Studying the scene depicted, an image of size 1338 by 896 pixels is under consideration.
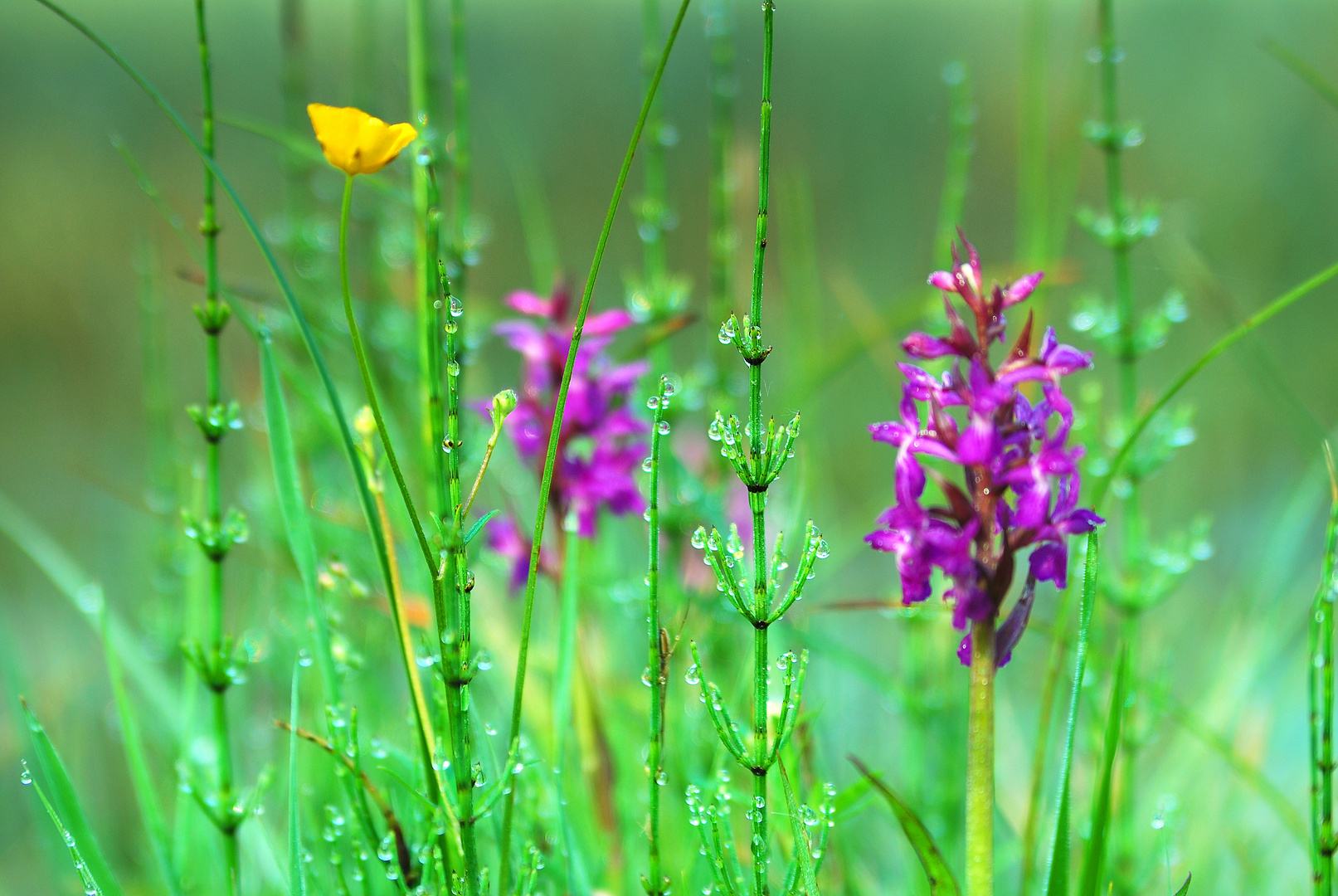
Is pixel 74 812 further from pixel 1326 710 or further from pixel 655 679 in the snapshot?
pixel 1326 710

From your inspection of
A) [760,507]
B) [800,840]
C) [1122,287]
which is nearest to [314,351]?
[760,507]

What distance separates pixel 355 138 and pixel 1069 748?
43 cm

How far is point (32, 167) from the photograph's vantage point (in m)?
2.98

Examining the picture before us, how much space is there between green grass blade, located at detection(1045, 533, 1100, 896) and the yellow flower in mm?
370

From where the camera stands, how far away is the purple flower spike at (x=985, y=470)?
445 millimetres

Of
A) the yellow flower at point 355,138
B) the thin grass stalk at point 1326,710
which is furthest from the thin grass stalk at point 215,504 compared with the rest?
the thin grass stalk at point 1326,710

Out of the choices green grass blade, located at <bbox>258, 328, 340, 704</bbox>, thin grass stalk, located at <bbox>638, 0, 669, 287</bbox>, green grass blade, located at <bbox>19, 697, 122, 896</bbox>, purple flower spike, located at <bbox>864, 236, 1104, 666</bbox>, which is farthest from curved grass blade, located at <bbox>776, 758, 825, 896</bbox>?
thin grass stalk, located at <bbox>638, 0, 669, 287</bbox>

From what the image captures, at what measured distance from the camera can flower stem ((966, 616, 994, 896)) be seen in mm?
471

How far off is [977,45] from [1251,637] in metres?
2.38

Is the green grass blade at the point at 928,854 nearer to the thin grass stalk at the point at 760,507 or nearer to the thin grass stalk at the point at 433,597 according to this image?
the thin grass stalk at the point at 760,507

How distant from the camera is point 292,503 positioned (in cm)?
59

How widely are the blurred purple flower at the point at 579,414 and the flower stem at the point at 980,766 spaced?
343 millimetres

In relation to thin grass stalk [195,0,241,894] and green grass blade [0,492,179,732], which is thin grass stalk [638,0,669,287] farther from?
green grass blade [0,492,179,732]

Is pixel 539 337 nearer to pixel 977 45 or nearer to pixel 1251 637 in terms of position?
pixel 1251 637
